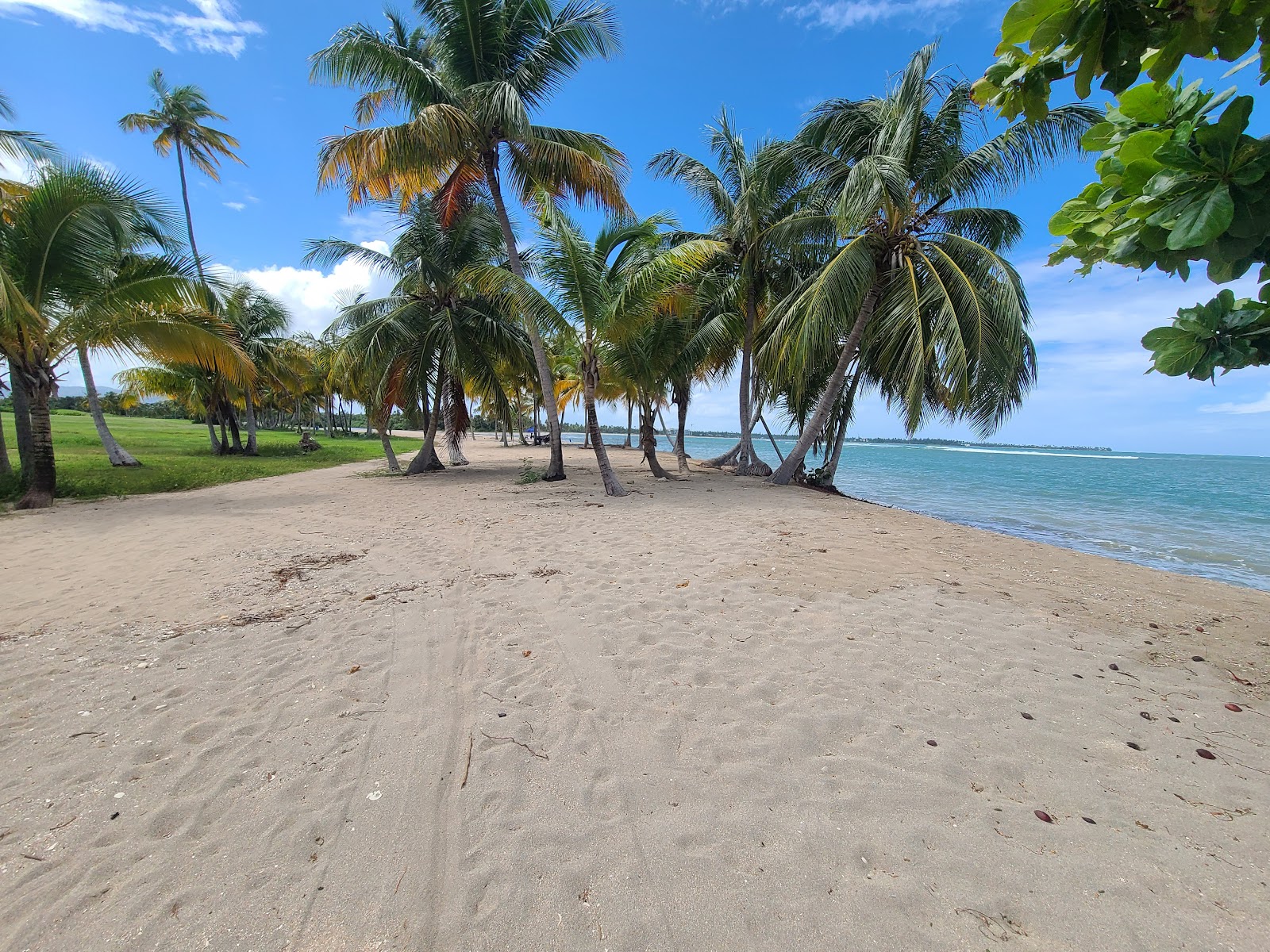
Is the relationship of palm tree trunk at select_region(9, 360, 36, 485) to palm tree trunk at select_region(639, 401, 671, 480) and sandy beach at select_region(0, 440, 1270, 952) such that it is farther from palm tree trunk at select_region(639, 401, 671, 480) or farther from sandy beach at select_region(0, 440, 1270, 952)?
palm tree trunk at select_region(639, 401, 671, 480)

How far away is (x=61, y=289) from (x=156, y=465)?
28.5ft

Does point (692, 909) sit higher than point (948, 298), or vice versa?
point (948, 298)

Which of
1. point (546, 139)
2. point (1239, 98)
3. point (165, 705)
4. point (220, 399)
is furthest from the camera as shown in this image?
point (220, 399)

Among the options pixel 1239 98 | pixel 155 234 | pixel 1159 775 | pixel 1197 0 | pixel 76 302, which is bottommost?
pixel 1159 775

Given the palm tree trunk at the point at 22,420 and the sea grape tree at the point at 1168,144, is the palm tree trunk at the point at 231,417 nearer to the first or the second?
the palm tree trunk at the point at 22,420

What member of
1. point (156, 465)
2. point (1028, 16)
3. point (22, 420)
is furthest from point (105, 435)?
point (1028, 16)

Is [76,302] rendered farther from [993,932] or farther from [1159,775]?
[1159,775]

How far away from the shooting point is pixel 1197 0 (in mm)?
1515

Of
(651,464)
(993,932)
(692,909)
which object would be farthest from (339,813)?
(651,464)

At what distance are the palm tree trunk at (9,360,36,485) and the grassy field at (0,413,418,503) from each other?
0.38m

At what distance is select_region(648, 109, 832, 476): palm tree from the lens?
12.6 m

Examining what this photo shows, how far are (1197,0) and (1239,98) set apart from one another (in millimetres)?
463

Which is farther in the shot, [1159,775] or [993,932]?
[1159,775]

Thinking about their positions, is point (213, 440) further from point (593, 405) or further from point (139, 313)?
point (593, 405)
